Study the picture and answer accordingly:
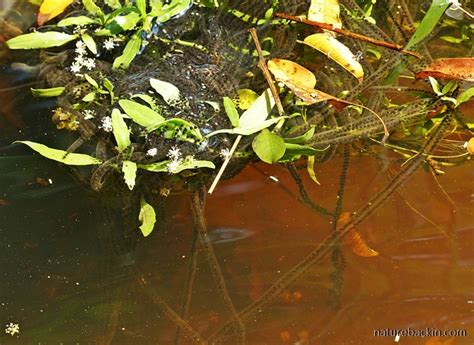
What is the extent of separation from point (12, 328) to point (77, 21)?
740mm

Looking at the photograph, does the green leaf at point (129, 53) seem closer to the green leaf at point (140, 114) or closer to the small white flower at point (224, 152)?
the green leaf at point (140, 114)

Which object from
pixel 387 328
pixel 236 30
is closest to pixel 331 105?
pixel 236 30

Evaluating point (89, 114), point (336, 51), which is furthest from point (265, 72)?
point (89, 114)

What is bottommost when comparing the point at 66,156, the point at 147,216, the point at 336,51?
the point at 147,216

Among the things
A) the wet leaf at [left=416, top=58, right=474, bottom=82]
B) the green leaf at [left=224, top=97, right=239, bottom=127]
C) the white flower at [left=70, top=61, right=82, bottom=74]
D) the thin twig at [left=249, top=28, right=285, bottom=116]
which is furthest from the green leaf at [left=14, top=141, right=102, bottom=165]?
the wet leaf at [left=416, top=58, right=474, bottom=82]

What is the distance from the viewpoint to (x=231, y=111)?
3.75ft

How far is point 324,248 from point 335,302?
0.50 feet

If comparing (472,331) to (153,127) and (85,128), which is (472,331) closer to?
(153,127)

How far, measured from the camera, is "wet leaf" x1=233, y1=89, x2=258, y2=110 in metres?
1.23

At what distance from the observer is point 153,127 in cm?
109

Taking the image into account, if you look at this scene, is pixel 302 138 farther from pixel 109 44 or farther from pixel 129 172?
pixel 109 44

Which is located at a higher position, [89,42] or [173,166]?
[89,42]

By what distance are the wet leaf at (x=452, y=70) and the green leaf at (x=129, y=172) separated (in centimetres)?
68

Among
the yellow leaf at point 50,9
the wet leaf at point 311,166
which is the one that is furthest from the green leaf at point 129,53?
the wet leaf at point 311,166
